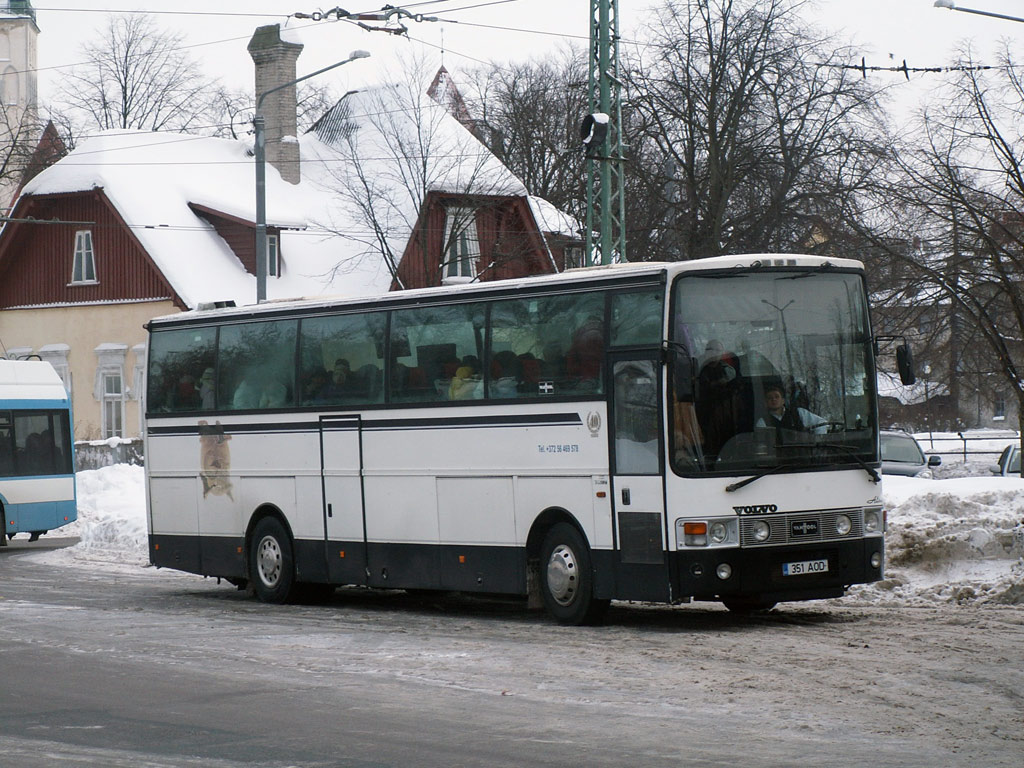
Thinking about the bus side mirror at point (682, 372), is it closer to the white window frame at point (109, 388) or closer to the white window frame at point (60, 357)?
the white window frame at point (109, 388)

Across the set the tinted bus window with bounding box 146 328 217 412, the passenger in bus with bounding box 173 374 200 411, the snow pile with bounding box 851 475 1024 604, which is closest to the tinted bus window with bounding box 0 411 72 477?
the tinted bus window with bounding box 146 328 217 412

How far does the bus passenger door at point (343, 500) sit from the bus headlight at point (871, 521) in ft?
17.5

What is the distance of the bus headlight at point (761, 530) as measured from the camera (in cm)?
1388

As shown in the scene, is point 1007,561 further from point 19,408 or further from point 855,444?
point 19,408

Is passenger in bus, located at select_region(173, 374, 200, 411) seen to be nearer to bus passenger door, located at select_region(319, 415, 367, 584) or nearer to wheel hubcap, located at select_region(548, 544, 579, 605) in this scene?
bus passenger door, located at select_region(319, 415, 367, 584)

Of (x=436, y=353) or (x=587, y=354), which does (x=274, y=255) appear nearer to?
(x=436, y=353)

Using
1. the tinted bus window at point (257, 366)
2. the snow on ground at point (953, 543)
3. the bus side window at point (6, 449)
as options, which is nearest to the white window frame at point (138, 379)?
the bus side window at point (6, 449)

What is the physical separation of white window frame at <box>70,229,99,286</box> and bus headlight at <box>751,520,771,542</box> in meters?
36.6

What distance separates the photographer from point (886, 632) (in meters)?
13.1

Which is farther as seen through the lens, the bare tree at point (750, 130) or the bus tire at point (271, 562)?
the bare tree at point (750, 130)

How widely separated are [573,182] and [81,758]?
54.3 meters

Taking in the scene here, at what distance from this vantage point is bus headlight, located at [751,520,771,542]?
13.9 meters

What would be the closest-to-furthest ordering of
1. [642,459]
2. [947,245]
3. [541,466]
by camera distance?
[642,459] → [541,466] → [947,245]

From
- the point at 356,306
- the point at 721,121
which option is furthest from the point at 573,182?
the point at 356,306
